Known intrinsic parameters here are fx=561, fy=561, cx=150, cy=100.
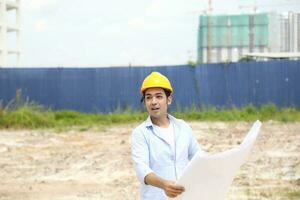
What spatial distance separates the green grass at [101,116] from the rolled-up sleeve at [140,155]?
11.2 metres

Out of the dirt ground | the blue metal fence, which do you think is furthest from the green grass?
the dirt ground

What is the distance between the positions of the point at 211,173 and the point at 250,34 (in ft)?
137

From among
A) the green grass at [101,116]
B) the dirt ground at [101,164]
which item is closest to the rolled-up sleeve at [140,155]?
the dirt ground at [101,164]

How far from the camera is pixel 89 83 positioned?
1666cm

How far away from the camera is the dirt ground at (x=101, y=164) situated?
6.11 m

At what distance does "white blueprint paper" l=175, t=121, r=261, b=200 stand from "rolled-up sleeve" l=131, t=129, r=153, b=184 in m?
0.21

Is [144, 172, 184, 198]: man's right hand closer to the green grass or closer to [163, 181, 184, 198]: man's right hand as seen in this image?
[163, 181, 184, 198]: man's right hand

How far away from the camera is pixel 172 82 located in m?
16.4

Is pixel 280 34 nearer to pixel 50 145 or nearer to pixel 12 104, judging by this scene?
pixel 12 104

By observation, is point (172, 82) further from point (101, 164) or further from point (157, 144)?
point (157, 144)

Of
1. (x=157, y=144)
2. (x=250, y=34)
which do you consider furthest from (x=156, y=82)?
(x=250, y=34)

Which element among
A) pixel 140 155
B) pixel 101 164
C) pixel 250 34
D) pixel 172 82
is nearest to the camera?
pixel 140 155

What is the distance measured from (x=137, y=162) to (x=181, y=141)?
0.72 ft

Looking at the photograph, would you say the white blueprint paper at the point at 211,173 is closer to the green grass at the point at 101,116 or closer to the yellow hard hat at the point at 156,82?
the yellow hard hat at the point at 156,82
